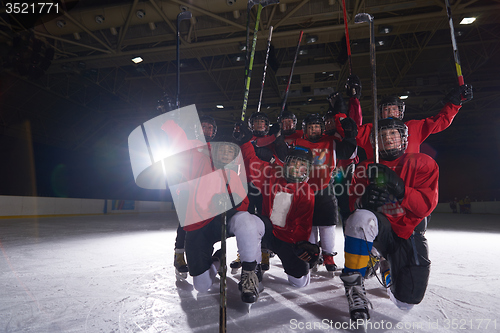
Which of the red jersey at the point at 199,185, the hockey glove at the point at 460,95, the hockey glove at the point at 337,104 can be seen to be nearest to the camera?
the red jersey at the point at 199,185

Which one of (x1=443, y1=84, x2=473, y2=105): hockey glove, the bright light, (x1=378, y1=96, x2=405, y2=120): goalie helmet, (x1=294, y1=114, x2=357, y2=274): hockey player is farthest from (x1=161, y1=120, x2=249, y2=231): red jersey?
the bright light

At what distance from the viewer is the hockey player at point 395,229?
150 centimetres

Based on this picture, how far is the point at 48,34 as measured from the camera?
688cm

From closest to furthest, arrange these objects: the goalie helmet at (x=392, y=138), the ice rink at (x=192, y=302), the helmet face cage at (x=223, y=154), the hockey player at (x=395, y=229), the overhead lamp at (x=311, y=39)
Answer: the ice rink at (x=192, y=302) → the hockey player at (x=395, y=229) → the goalie helmet at (x=392, y=138) → the helmet face cage at (x=223, y=154) → the overhead lamp at (x=311, y=39)

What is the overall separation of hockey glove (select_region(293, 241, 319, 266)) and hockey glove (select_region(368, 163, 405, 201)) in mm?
647

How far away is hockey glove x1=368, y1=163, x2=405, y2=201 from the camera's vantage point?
151cm

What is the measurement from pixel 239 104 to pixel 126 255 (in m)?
8.65

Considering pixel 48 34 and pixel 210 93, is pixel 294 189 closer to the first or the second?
pixel 48 34

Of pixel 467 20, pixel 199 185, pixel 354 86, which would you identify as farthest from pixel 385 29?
pixel 199 185

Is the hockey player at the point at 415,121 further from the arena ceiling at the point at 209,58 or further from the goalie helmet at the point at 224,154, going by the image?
the arena ceiling at the point at 209,58

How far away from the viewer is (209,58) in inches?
353

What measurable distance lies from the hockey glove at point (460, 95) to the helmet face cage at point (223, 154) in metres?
2.02

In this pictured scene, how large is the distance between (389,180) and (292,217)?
0.82 metres

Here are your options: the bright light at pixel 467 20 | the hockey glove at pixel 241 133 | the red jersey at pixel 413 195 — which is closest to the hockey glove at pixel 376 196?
the red jersey at pixel 413 195
